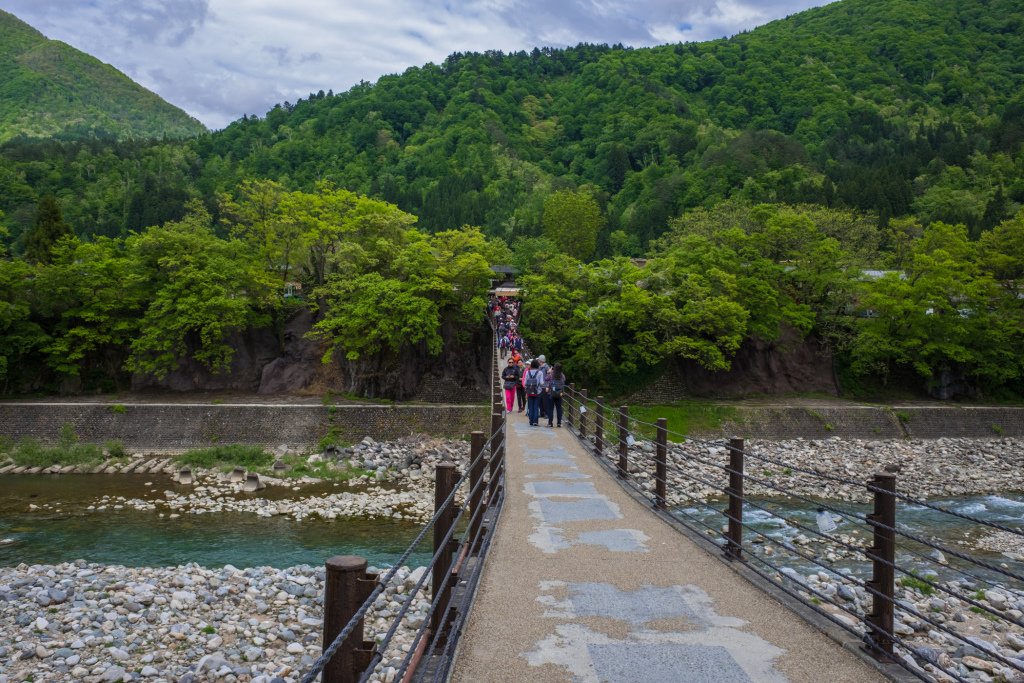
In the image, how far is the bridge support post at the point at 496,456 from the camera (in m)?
7.92

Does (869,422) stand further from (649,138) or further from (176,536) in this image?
(649,138)

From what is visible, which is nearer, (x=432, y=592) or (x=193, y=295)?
(x=432, y=592)

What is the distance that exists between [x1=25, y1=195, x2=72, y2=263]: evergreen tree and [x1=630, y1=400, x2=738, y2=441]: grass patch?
97.0ft

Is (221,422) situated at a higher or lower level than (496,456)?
lower

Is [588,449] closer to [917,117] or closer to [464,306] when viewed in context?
[464,306]

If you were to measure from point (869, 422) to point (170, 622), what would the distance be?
2840 cm

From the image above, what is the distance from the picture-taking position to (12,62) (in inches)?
5266

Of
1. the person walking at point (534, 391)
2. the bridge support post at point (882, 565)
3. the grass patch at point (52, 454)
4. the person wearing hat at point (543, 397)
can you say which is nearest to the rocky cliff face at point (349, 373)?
the grass patch at point (52, 454)

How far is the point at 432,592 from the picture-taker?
4.92 meters

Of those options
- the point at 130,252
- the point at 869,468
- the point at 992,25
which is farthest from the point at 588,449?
the point at 992,25

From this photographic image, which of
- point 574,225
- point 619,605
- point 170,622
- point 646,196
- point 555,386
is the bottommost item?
point 170,622

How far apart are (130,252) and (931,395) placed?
39.4m

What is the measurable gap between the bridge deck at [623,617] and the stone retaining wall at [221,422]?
19.8 m

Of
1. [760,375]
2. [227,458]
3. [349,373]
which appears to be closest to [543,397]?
[227,458]
